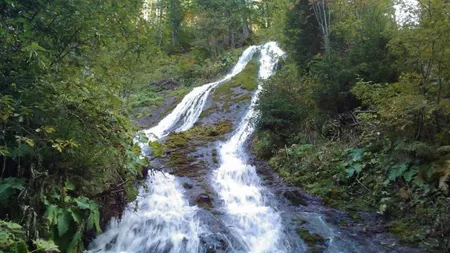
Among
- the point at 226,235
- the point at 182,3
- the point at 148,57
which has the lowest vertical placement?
the point at 226,235

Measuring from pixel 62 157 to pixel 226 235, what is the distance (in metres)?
2.93

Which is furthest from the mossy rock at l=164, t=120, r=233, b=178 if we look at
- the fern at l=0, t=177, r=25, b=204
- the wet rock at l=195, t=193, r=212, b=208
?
the fern at l=0, t=177, r=25, b=204

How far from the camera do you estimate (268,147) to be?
10.2m

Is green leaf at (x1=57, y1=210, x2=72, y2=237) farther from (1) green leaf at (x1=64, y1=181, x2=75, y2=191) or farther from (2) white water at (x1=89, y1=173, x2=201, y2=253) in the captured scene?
(2) white water at (x1=89, y1=173, x2=201, y2=253)

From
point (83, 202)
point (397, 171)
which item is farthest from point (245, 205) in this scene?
point (83, 202)

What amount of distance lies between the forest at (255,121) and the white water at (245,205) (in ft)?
2.97

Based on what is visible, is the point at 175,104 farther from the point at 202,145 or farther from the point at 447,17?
the point at 447,17

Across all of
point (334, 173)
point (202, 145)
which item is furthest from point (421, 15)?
point (202, 145)

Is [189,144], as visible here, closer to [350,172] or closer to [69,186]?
[350,172]

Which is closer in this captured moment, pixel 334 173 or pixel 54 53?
pixel 54 53

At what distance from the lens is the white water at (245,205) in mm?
5654

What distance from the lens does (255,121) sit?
1035cm

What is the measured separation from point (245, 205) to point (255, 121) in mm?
3641

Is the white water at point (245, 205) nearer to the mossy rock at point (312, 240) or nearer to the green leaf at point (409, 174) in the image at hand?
the mossy rock at point (312, 240)
